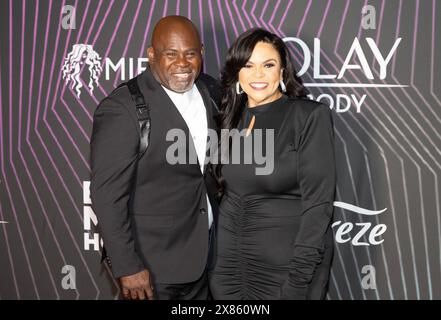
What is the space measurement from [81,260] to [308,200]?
176 centimetres

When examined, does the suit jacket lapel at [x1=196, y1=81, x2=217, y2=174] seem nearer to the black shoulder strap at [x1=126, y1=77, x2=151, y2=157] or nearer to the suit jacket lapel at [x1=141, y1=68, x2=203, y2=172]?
Result: the suit jacket lapel at [x1=141, y1=68, x2=203, y2=172]

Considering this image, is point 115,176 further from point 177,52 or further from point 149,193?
point 177,52

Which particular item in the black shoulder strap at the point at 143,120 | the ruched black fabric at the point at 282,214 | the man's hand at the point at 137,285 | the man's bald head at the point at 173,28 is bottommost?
the man's hand at the point at 137,285

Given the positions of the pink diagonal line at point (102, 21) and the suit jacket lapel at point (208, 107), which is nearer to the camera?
the suit jacket lapel at point (208, 107)

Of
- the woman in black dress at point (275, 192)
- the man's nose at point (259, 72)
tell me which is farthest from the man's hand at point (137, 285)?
the man's nose at point (259, 72)

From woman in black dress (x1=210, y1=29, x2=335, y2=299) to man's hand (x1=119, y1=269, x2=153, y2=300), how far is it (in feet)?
0.98

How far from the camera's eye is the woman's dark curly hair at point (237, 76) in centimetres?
233

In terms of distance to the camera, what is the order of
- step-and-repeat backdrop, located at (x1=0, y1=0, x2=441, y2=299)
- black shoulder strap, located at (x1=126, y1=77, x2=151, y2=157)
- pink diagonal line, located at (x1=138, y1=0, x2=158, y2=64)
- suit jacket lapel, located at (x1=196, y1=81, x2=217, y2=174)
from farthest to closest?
pink diagonal line, located at (x1=138, y1=0, x2=158, y2=64), step-and-repeat backdrop, located at (x1=0, y1=0, x2=441, y2=299), suit jacket lapel, located at (x1=196, y1=81, x2=217, y2=174), black shoulder strap, located at (x1=126, y1=77, x2=151, y2=157)

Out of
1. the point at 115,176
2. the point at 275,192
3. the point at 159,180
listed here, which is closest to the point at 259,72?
the point at 275,192

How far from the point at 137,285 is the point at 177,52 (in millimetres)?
1052

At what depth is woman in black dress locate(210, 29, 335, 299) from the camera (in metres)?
2.23

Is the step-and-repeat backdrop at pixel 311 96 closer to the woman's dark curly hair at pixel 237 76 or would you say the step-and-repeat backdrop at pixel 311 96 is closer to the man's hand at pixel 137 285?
the woman's dark curly hair at pixel 237 76

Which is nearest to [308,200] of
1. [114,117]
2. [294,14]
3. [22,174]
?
[114,117]

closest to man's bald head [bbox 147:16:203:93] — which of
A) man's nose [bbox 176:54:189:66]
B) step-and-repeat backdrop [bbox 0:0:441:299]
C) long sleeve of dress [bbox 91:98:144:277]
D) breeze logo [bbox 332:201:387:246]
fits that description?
man's nose [bbox 176:54:189:66]
